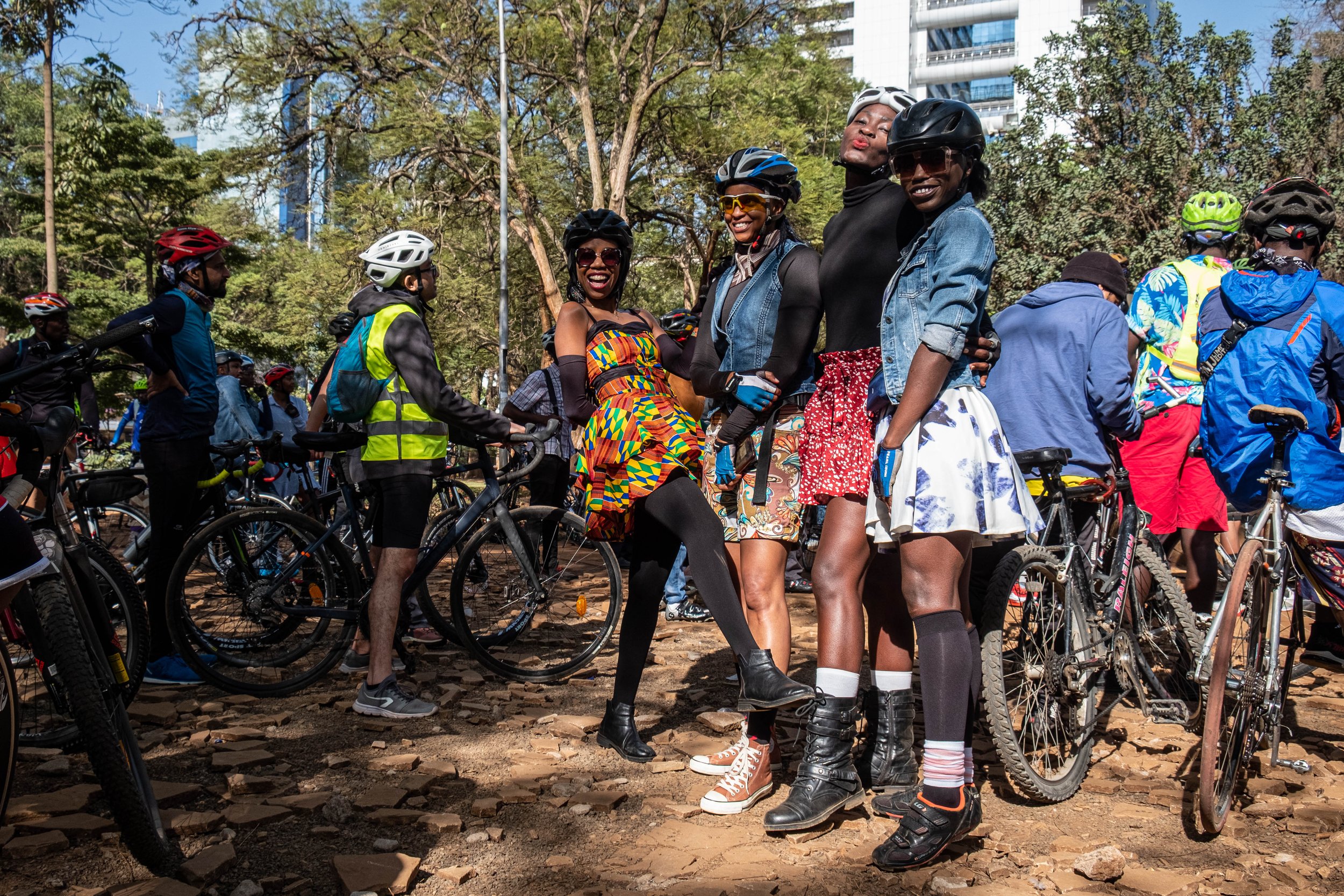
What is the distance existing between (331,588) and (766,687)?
2576 mm

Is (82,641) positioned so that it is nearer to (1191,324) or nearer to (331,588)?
(331,588)

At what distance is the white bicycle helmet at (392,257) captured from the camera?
486cm

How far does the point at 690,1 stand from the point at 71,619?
20.6 meters

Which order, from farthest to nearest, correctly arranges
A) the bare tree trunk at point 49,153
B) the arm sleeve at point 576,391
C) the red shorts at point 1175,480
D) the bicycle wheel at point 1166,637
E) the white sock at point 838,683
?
the bare tree trunk at point 49,153 → the red shorts at point 1175,480 → the bicycle wheel at point 1166,637 → the arm sleeve at point 576,391 → the white sock at point 838,683

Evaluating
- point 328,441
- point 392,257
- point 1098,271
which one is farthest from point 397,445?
point 1098,271

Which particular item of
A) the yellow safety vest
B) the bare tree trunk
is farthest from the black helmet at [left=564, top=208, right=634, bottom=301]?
the bare tree trunk

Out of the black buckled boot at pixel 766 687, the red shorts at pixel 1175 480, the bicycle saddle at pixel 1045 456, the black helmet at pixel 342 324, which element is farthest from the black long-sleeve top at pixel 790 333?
the black helmet at pixel 342 324

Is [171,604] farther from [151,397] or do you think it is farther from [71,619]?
[71,619]

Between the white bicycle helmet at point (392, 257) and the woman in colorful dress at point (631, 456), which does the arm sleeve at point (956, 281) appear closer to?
the woman in colorful dress at point (631, 456)

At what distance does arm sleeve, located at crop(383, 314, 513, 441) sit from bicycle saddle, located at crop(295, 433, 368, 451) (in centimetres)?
41

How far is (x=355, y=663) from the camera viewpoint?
5453mm

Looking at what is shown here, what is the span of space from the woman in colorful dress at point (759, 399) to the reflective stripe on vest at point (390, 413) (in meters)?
1.47

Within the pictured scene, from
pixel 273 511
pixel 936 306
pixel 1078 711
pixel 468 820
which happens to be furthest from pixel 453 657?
pixel 936 306

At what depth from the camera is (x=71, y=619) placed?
3023mm
